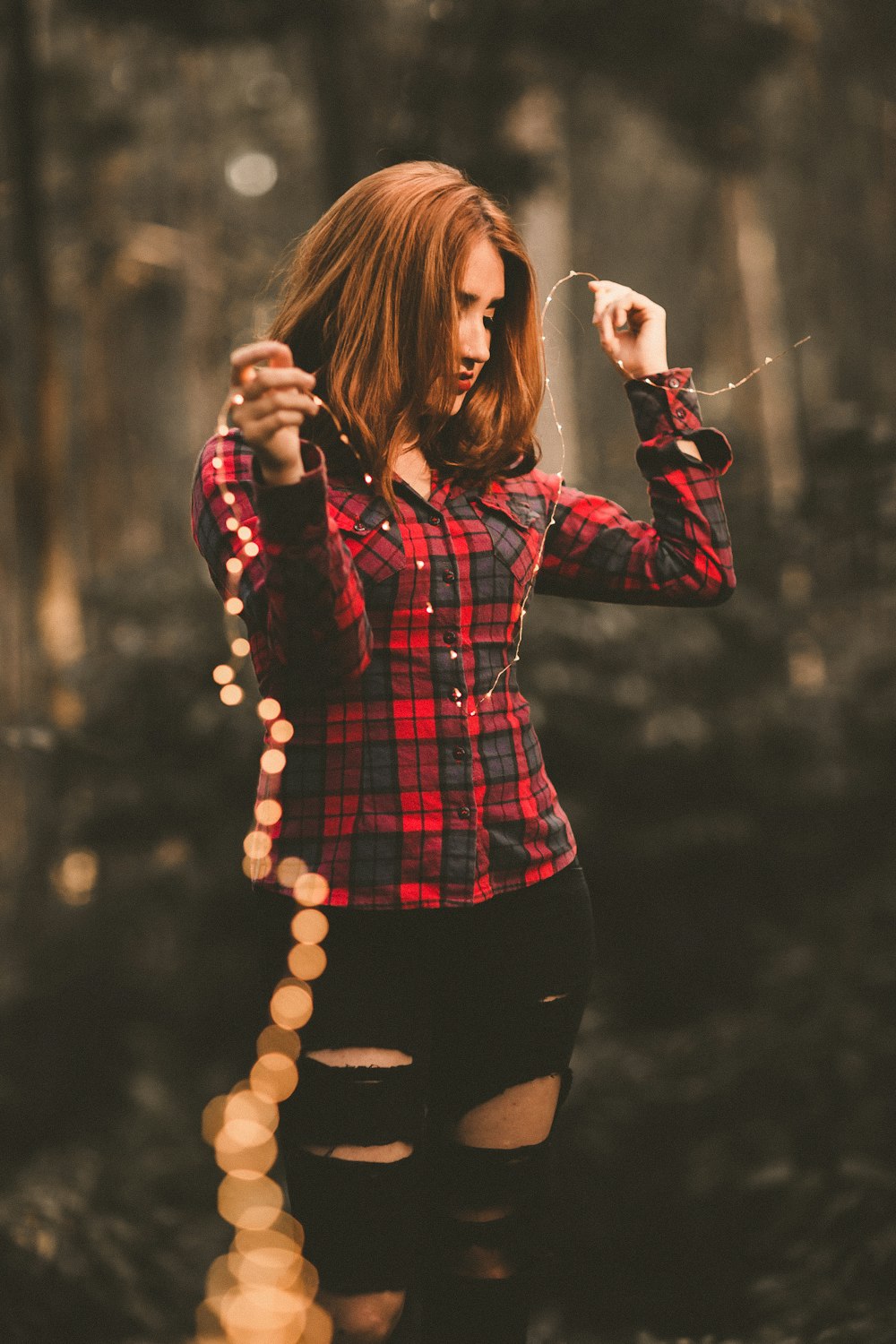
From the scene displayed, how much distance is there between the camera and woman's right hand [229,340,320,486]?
49.4 inches

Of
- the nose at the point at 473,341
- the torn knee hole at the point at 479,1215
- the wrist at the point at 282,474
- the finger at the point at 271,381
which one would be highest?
the nose at the point at 473,341

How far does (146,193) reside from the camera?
9359 mm

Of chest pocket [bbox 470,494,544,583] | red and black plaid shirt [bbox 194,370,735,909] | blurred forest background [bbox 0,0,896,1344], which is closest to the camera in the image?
red and black plaid shirt [bbox 194,370,735,909]

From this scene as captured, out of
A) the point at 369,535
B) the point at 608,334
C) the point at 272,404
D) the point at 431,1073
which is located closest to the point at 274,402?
the point at 272,404

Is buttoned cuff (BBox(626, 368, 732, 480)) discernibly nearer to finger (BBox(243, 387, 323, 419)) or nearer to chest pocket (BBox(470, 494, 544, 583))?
chest pocket (BBox(470, 494, 544, 583))

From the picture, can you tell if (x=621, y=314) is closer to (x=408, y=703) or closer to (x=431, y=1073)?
(x=408, y=703)

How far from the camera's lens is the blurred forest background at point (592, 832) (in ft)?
10.9

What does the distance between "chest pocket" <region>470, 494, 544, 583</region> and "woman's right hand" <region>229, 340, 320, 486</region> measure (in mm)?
404

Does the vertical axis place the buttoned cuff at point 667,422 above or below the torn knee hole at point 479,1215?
above

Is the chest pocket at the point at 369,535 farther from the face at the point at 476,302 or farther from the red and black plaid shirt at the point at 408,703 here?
the face at the point at 476,302

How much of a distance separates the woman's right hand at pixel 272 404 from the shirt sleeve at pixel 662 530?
61 cm

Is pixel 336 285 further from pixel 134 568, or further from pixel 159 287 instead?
pixel 159 287

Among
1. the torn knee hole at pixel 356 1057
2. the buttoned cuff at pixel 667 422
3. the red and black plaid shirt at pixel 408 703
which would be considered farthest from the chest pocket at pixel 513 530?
the torn knee hole at pixel 356 1057

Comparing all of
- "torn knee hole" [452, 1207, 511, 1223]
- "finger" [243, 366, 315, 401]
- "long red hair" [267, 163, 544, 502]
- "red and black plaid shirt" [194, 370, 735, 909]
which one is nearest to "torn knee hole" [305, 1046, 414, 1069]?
"red and black plaid shirt" [194, 370, 735, 909]
